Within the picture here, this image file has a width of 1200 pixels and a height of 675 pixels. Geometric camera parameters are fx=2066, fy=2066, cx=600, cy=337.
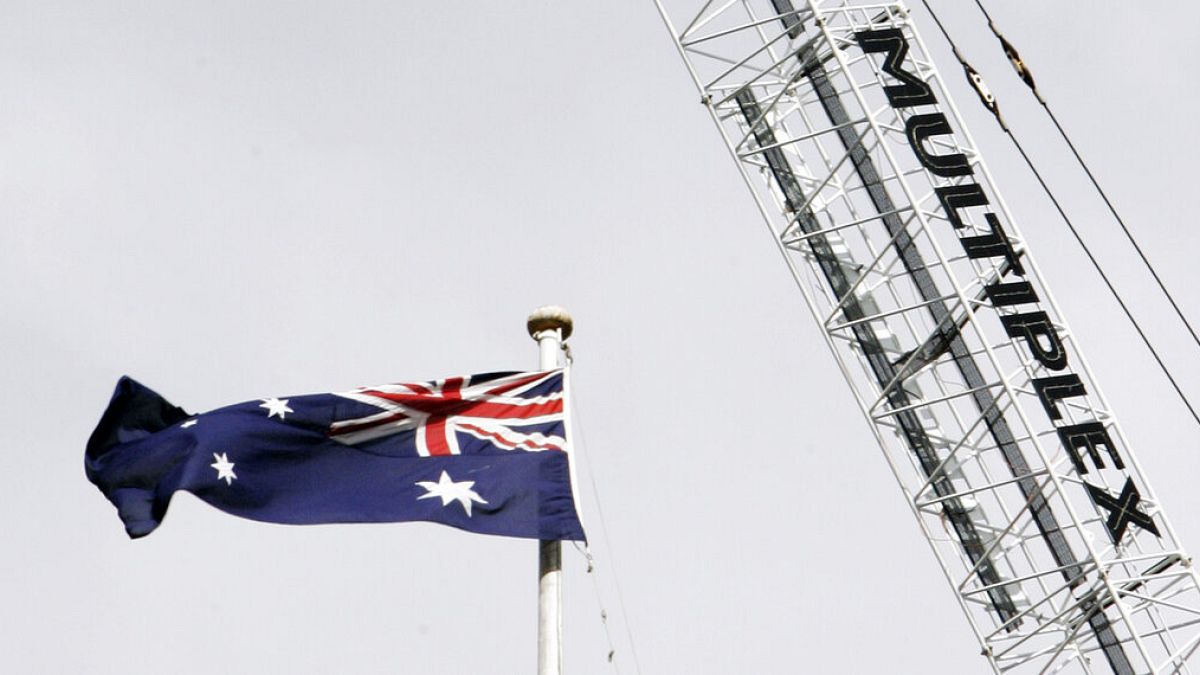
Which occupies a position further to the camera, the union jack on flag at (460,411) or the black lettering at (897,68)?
the black lettering at (897,68)

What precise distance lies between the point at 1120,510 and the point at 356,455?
573 inches

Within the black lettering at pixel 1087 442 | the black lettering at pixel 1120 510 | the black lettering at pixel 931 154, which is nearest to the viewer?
the black lettering at pixel 1120 510

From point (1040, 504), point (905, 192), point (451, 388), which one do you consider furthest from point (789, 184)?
point (451, 388)

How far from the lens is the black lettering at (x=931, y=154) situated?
34.0 metres

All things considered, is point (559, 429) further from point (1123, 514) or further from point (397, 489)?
point (1123, 514)

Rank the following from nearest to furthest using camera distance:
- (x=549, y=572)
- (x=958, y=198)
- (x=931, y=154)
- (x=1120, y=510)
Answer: (x=549, y=572) < (x=1120, y=510) < (x=958, y=198) < (x=931, y=154)

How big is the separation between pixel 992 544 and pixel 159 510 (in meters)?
15.1

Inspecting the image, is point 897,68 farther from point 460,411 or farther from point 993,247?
point 460,411

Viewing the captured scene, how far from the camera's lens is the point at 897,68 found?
113 feet

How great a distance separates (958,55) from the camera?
119 ft

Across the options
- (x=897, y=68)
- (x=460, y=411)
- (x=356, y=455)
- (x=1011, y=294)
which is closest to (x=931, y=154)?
(x=897, y=68)

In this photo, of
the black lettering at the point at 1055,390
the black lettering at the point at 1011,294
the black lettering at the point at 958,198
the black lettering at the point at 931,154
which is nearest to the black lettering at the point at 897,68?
the black lettering at the point at 931,154

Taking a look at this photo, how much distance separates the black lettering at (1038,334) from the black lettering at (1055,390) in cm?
29

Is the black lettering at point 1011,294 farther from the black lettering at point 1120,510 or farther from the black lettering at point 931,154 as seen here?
the black lettering at point 1120,510
